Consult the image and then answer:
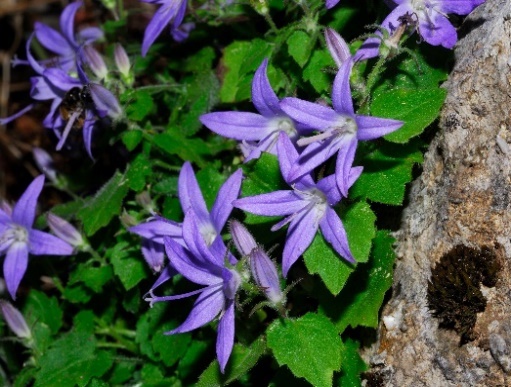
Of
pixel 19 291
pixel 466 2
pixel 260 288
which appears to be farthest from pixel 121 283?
pixel 466 2

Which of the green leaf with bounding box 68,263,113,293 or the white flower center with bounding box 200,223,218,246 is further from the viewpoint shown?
the green leaf with bounding box 68,263,113,293

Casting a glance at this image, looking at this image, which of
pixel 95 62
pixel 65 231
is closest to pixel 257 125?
pixel 95 62

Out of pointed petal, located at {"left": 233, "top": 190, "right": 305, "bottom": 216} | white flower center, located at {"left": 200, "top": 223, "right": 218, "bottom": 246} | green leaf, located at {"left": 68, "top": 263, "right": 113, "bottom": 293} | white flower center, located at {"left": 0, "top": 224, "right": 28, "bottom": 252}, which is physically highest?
pointed petal, located at {"left": 233, "top": 190, "right": 305, "bottom": 216}

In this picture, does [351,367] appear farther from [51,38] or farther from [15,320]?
[51,38]

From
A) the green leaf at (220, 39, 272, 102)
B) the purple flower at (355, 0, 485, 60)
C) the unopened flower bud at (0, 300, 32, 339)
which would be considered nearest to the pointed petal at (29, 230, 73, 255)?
the unopened flower bud at (0, 300, 32, 339)

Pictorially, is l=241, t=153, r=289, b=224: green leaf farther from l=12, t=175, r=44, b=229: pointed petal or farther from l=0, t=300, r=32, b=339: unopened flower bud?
l=0, t=300, r=32, b=339: unopened flower bud

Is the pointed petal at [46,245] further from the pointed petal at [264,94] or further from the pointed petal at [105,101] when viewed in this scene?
the pointed petal at [264,94]
